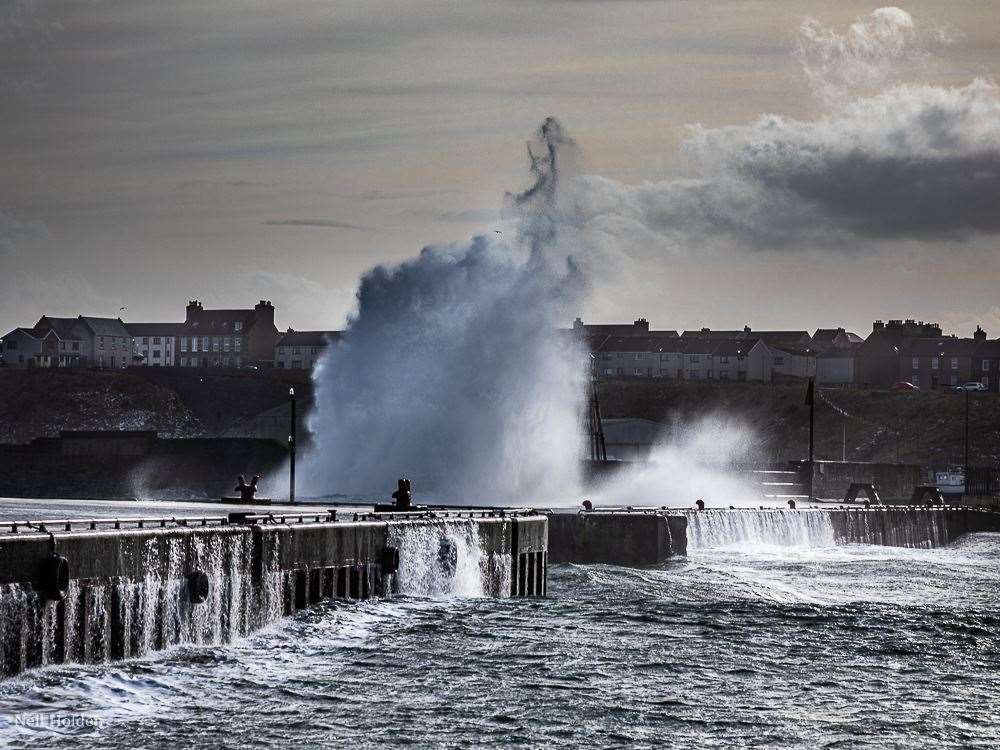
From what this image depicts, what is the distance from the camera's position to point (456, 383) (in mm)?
80625

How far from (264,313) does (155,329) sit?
39.8ft

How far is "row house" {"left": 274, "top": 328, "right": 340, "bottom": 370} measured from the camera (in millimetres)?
185125

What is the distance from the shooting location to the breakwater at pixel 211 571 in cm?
2534

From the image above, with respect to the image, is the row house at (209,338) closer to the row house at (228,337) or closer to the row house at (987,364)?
the row house at (228,337)

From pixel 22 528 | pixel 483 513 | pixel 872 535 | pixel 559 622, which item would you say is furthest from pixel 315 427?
pixel 22 528

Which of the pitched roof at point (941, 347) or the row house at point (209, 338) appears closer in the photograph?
the pitched roof at point (941, 347)

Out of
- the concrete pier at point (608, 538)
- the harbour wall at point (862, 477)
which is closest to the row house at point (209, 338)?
the harbour wall at point (862, 477)

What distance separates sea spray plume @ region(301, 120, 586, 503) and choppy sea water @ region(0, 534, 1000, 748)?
122 ft

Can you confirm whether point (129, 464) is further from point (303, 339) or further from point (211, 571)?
point (303, 339)

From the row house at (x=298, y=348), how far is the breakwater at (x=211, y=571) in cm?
14458

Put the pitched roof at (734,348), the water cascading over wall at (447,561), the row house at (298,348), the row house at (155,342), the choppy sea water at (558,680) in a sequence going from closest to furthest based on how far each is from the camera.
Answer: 1. the choppy sea water at (558,680)
2. the water cascading over wall at (447,561)
3. the pitched roof at (734,348)
4. the row house at (298,348)
5. the row house at (155,342)

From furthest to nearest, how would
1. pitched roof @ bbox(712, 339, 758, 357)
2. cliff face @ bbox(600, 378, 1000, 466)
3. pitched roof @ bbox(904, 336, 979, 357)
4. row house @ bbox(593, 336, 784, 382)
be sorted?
pitched roof @ bbox(712, 339, 758, 357), row house @ bbox(593, 336, 784, 382), pitched roof @ bbox(904, 336, 979, 357), cliff face @ bbox(600, 378, 1000, 466)

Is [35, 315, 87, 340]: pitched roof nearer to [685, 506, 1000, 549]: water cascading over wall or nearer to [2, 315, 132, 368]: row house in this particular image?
[2, 315, 132, 368]: row house

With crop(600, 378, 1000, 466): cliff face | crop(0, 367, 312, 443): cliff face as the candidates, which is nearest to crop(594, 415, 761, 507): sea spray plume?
crop(600, 378, 1000, 466): cliff face
